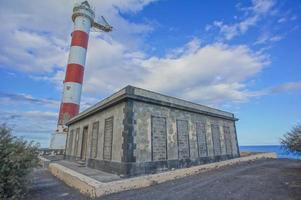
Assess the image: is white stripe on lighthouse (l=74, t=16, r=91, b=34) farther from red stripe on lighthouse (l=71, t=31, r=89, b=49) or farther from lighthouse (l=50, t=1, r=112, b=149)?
red stripe on lighthouse (l=71, t=31, r=89, b=49)

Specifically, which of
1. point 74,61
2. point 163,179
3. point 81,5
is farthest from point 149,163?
point 81,5

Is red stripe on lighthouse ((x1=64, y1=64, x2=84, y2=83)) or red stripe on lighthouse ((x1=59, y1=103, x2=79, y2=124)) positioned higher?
red stripe on lighthouse ((x1=64, y1=64, x2=84, y2=83))

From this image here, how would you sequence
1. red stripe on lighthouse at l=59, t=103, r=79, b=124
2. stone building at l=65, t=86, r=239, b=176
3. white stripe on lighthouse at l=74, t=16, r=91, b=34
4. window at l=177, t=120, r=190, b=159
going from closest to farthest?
stone building at l=65, t=86, r=239, b=176 → window at l=177, t=120, r=190, b=159 → red stripe on lighthouse at l=59, t=103, r=79, b=124 → white stripe on lighthouse at l=74, t=16, r=91, b=34

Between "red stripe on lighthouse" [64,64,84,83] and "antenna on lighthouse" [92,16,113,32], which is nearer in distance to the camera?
"red stripe on lighthouse" [64,64,84,83]

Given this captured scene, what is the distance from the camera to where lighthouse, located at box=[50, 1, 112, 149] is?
17.7 metres

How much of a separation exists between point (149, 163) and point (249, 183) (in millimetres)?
4177

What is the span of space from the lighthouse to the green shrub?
11.9 m

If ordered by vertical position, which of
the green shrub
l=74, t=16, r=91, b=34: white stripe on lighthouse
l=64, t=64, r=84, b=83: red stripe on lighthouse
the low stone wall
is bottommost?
the low stone wall

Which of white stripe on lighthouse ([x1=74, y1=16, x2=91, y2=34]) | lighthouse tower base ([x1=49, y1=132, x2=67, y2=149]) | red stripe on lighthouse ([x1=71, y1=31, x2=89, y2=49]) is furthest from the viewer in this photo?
white stripe on lighthouse ([x1=74, y1=16, x2=91, y2=34])

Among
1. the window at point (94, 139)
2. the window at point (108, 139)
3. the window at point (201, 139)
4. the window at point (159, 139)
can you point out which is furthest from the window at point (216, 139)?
the window at point (94, 139)

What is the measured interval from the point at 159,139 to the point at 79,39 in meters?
15.1

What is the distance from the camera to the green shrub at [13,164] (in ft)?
17.8

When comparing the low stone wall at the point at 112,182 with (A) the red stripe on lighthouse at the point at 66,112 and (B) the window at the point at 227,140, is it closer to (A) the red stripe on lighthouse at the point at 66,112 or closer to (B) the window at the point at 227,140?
(B) the window at the point at 227,140

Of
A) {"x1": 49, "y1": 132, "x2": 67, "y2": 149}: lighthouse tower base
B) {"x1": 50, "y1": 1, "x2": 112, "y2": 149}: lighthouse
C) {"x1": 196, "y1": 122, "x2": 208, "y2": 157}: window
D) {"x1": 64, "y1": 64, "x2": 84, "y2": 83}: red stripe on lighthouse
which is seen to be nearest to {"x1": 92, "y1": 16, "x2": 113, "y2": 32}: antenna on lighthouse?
{"x1": 50, "y1": 1, "x2": 112, "y2": 149}: lighthouse
